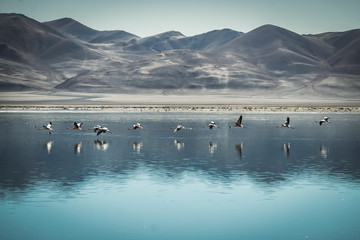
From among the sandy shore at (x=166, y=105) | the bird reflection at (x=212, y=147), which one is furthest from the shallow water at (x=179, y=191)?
the sandy shore at (x=166, y=105)

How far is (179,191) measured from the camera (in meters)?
23.8

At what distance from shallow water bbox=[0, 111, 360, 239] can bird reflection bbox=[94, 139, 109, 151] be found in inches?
3.3

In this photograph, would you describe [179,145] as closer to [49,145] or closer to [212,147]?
[212,147]

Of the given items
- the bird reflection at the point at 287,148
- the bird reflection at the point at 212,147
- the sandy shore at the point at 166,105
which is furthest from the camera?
the sandy shore at the point at 166,105

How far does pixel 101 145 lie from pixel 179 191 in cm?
1954

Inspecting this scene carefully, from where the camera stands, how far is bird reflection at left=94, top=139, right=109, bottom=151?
40.0 metres

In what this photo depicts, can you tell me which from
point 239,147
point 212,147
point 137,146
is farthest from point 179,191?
point 137,146

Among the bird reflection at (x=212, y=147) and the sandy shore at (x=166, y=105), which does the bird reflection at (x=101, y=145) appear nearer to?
the bird reflection at (x=212, y=147)

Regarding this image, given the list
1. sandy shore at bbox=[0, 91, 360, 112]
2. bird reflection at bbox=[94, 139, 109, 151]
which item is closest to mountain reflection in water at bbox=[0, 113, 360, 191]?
bird reflection at bbox=[94, 139, 109, 151]

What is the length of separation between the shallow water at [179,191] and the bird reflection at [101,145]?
0.28 feet

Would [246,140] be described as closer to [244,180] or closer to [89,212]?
[244,180]

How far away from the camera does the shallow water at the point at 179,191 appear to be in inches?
707

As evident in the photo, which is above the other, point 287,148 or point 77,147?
point 77,147

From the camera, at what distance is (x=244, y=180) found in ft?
86.3
